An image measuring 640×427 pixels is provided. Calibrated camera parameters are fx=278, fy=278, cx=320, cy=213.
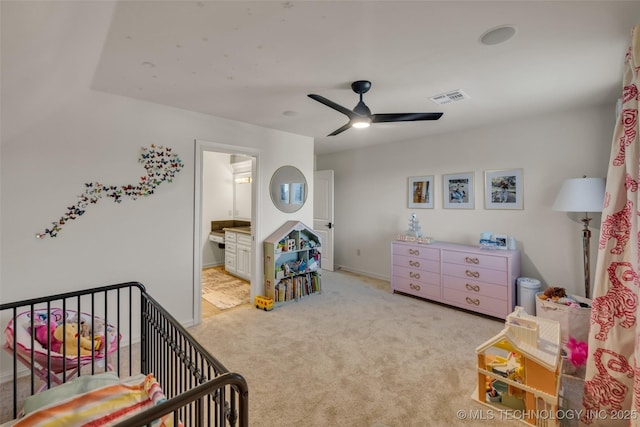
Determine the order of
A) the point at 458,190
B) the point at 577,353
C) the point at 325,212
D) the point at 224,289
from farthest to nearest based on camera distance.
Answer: the point at 325,212
the point at 224,289
the point at 458,190
the point at 577,353

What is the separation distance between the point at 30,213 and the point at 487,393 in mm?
3688

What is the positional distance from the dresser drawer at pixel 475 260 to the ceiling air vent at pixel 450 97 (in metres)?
1.81

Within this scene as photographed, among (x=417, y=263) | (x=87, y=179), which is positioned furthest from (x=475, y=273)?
(x=87, y=179)

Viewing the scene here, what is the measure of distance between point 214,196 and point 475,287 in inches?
195

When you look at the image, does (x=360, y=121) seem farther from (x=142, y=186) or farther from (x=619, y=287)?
(x=142, y=186)

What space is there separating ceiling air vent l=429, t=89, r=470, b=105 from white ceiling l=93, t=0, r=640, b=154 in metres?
0.06

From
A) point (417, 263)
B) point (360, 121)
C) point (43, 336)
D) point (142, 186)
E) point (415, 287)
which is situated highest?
point (360, 121)

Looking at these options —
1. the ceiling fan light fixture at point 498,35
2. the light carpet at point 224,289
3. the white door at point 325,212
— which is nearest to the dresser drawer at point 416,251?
the white door at point 325,212

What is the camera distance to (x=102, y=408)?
1145mm

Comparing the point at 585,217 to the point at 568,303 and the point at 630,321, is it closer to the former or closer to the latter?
the point at 568,303

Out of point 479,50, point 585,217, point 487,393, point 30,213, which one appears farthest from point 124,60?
point 585,217

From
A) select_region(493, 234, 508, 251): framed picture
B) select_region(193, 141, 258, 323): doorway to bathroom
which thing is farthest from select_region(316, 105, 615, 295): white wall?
select_region(193, 141, 258, 323): doorway to bathroom

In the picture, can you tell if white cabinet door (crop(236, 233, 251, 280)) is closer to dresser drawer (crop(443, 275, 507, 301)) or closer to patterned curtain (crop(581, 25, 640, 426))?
dresser drawer (crop(443, 275, 507, 301))

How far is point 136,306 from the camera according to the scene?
271cm
